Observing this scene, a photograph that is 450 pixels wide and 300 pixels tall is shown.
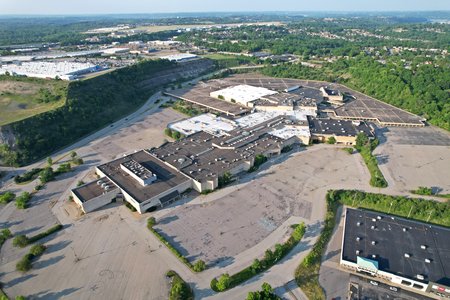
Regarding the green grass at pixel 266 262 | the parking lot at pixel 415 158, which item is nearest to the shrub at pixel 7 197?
the green grass at pixel 266 262

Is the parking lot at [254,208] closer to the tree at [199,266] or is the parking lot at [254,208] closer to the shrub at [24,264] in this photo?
the tree at [199,266]

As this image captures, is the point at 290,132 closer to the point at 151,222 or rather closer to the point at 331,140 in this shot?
the point at 331,140

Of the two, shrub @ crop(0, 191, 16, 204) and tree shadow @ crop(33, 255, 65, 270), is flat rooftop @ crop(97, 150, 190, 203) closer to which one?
tree shadow @ crop(33, 255, 65, 270)

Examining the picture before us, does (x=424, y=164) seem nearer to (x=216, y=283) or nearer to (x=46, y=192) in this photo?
(x=216, y=283)

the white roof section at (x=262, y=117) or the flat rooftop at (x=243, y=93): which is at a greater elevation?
the flat rooftop at (x=243, y=93)

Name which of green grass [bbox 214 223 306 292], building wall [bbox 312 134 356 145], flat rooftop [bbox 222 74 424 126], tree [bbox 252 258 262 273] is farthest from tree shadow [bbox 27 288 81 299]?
flat rooftop [bbox 222 74 424 126]

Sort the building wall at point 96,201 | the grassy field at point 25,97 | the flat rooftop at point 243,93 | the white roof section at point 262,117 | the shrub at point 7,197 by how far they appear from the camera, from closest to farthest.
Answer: the building wall at point 96,201 → the shrub at point 7,197 → the grassy field at point 25,97 → the white roof section at point 262,117 → the flat rooftop at point 243,93
